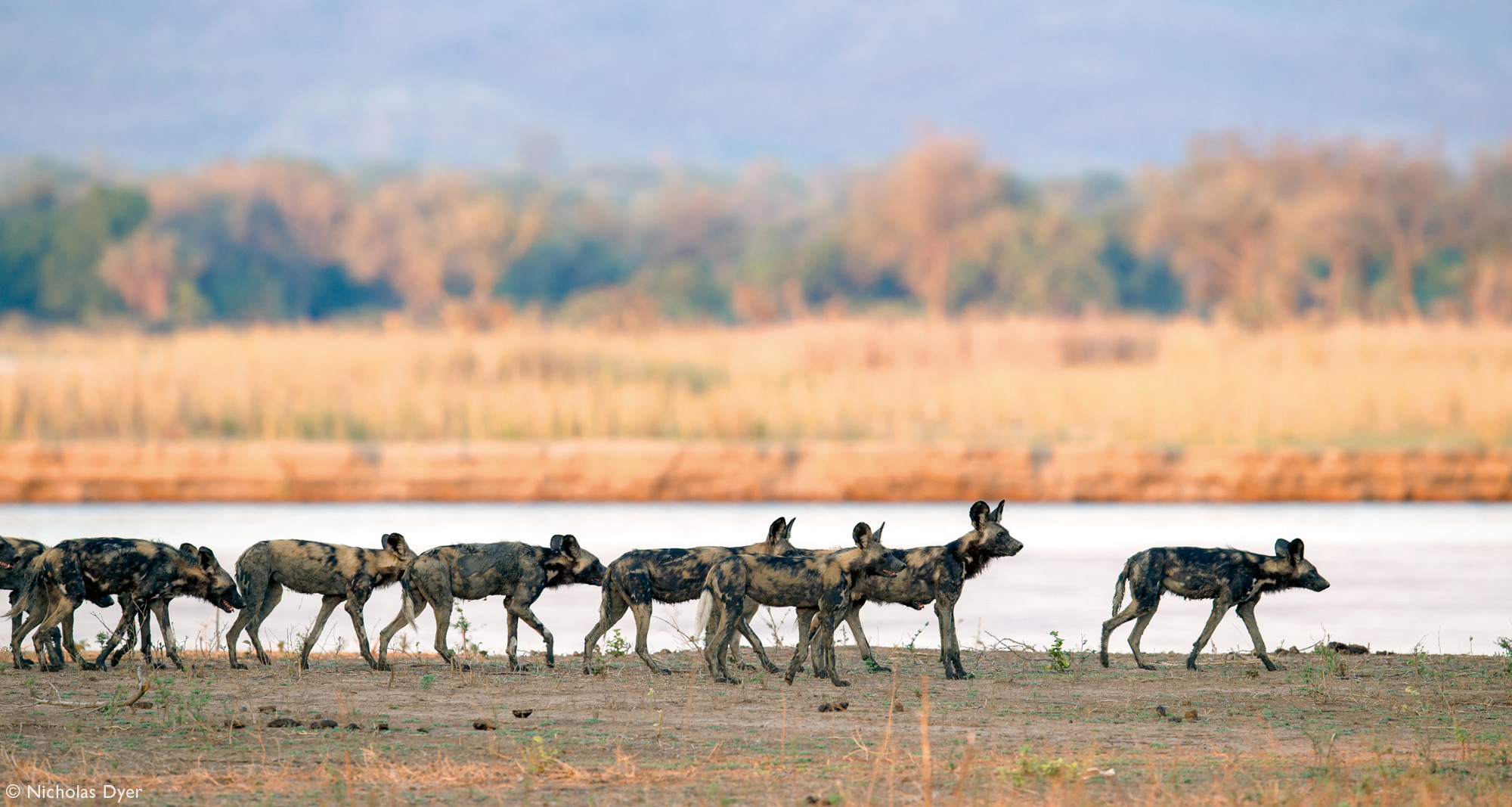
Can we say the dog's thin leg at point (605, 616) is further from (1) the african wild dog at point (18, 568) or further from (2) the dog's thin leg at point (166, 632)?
(1) the african wild dog at point (18, 568)

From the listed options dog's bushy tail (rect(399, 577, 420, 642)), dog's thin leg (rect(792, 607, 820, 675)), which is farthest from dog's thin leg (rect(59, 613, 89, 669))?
dog's thin leg (rect(792, 607, 820, 675))

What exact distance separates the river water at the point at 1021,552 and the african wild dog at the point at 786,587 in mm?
2019

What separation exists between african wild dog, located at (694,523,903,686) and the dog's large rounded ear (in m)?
0.45

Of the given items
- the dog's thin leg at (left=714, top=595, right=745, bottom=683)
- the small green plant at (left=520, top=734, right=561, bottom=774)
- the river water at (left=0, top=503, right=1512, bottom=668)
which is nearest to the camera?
the small green plant at (left=520, top=734, right=561, bottom=774)

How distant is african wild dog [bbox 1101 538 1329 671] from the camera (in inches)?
374

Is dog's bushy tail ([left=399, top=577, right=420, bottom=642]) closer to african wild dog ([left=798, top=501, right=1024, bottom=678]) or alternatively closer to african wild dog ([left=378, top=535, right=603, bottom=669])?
african wild dog ([left=378, top=535, right=603, bottom=669])

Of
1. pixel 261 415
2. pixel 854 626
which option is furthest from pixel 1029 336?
pixel 854 626

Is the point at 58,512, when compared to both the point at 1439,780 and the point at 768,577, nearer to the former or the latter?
the point at 768,577

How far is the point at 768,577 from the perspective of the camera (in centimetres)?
897

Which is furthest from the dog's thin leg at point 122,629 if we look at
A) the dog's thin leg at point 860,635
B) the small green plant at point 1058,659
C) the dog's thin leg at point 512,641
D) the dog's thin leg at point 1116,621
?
the dog's thin leg at point 1116,621

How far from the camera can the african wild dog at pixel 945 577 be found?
9.19 m

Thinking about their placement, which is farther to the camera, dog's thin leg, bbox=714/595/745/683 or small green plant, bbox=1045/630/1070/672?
small green plant, bbox=1045/630/1070/672

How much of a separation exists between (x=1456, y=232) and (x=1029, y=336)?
52.6 metres

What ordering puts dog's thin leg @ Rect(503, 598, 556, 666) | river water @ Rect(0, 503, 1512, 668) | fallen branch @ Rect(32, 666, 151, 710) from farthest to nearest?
river water @ Rect(0, 503, 1512, 668) → dog's thin leg @ Rect(503, 598, 556, 666) → fallen branch @ Rect(32, 666, 151, 710)
